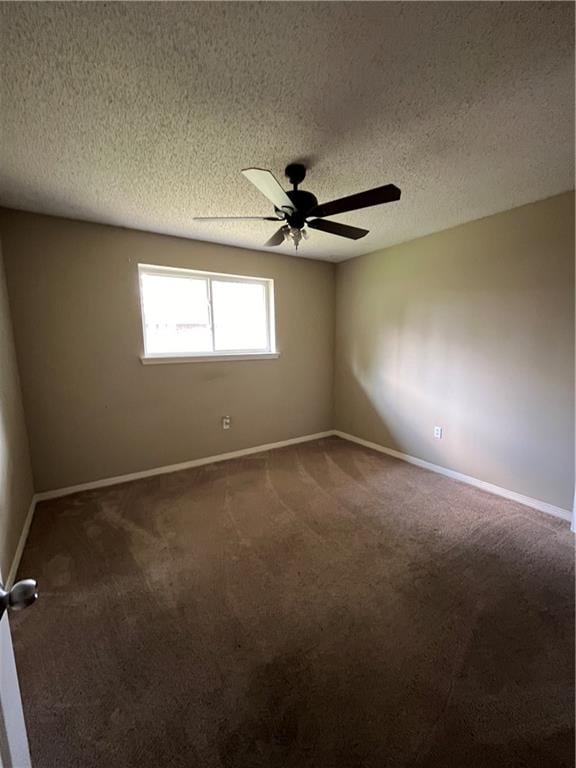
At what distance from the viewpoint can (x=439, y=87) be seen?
4.27 ft

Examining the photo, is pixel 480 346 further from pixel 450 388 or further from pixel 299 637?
pixel 299 637

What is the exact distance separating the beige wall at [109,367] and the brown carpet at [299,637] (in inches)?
24.5

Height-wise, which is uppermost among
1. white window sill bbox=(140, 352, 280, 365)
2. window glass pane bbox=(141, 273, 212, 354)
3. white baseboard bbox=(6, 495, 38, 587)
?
window glass pane bbox=(141, 273, 212, 354)

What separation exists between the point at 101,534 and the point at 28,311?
72.9 inches

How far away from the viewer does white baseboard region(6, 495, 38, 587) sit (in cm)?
176

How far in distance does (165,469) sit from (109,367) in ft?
3.77

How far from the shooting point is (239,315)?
363 cm

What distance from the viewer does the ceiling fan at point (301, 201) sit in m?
1.57

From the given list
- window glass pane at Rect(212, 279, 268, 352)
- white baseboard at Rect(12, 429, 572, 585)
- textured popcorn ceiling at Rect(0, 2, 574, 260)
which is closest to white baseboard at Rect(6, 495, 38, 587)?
white baseboard at Rect(12, 429, 572, 585)

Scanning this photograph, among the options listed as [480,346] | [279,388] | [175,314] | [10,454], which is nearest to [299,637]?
[10,454]

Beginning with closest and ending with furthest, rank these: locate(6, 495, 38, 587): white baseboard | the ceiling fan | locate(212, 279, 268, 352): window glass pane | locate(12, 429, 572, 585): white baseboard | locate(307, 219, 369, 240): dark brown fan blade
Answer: the ceiling fan
locate(6, 495, 38, 587): white baseboard
locate(307, 219, 369, 240): dark brown fan blade
locate(12, 429, 572, 585): white baseboard
locate(212, 279, 268, 352): window glass pane

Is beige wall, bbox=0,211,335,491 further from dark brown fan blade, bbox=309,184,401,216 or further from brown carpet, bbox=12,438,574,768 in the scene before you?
dark brown fan blade, bbox=309,184,401,216

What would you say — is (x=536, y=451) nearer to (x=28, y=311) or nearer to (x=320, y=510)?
(x=320, y=510)

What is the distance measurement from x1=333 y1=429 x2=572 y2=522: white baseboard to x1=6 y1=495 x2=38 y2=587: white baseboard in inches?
131
